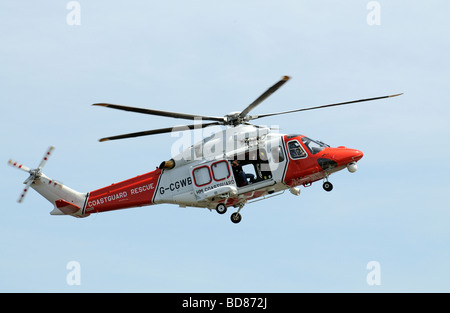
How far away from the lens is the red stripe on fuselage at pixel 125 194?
102 ft

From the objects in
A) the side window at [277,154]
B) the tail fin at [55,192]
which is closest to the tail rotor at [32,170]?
the tail fin at [55,192]

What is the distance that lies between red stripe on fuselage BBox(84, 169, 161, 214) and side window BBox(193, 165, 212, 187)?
202 centimetres

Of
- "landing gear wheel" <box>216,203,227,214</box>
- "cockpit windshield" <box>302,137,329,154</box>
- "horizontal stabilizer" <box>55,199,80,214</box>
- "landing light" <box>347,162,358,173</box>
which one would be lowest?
"landing gear wheel" <box>216,203,227,214</box>

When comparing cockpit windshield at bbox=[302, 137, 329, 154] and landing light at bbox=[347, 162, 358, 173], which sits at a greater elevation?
cockpit windshield at bbox=[302, 137, 329, 154]

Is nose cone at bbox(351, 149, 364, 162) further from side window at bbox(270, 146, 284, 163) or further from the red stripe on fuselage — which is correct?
the red stripe on fuselage

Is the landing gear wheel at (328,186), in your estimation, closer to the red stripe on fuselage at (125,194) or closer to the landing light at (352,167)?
the landing light at (352,167)

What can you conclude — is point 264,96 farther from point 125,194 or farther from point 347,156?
point 125,194

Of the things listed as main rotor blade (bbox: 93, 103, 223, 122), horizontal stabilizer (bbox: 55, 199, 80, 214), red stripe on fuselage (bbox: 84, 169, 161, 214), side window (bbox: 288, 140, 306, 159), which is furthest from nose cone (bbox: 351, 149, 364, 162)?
horizontal stabilizer (bbox: 55, 199, 80, 214)

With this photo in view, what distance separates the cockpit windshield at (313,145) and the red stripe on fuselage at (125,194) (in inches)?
277

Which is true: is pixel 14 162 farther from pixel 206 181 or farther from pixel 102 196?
pixel 206 181

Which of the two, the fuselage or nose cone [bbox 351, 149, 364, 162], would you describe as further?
the fuselage

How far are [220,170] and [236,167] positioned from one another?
0.74 m

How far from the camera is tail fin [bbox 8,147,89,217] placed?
3262 cm

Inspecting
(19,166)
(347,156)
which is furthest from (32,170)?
(347,156)
